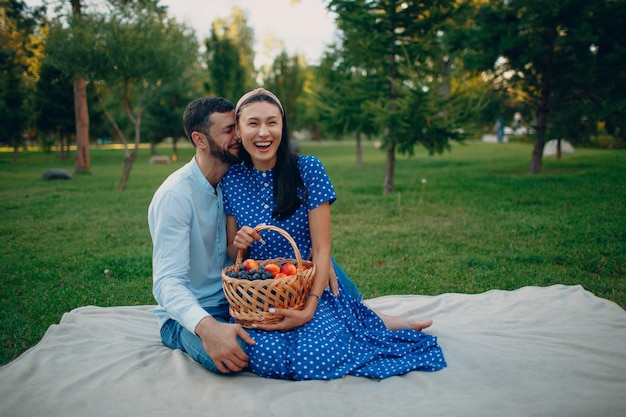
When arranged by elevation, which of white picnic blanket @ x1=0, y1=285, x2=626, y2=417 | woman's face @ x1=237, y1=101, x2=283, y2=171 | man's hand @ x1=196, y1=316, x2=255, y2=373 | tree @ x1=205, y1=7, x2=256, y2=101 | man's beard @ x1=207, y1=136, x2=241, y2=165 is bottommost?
white picnic blanket @ x1=0, y1=285, x2=626, y2=417

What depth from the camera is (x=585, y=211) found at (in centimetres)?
809

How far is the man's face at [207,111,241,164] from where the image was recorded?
3100mm

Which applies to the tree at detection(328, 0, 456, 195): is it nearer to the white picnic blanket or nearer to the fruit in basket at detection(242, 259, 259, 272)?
the white picnic blanket

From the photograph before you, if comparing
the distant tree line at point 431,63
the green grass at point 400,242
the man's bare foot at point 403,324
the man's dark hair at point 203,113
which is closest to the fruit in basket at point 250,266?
the man's dark hair at point 203,113

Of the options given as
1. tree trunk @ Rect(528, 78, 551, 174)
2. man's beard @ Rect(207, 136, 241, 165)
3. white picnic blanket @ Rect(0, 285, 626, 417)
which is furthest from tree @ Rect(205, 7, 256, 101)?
white picnic blanket @ Rect(0, 285, 626, 417)

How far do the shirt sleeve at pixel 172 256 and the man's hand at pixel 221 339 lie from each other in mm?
122

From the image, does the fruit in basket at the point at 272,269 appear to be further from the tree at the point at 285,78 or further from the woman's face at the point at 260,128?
the tree at the point at 285,78

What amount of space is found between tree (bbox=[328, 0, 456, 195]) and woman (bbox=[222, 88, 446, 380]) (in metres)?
6.57

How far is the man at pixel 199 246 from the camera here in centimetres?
263

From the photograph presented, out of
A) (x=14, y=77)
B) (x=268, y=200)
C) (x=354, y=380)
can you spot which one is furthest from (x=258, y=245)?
(x=14, y=77)

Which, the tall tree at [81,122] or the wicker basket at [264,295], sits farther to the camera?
the tall tree at [81,122]

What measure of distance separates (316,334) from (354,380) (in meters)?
0.34

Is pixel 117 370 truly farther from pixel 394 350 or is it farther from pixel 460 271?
pixel 460 271

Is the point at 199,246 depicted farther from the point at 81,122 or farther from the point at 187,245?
the point at 81,122
